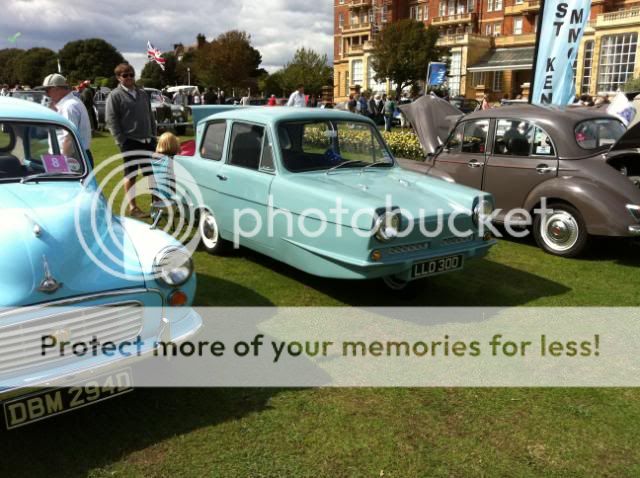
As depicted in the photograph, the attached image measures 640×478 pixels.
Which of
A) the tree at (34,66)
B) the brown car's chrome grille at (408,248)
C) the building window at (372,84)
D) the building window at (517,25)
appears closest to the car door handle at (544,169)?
the brown car's chrome grille at (408,248)

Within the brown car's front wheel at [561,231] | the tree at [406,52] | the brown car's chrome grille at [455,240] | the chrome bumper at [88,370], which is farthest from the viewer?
the tree at [406,52]

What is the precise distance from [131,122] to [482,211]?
5268 mm

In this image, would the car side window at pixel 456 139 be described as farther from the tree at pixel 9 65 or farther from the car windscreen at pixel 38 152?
the tree at pixel 9 65

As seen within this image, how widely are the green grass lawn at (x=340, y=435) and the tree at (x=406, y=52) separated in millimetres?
58978

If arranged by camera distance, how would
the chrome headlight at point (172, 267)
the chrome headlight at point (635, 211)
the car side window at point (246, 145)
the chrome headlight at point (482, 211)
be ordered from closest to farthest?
the chrome headlight at point (172, 267)
the chrome headlight at point (482, 211)
the car side window at point (246, 145)
the chrome headlight at point (635, 211)

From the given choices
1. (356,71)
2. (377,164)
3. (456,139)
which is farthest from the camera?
(356,71)

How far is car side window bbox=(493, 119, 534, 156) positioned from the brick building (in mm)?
35544

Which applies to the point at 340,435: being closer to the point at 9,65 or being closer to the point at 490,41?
the point at 490,41

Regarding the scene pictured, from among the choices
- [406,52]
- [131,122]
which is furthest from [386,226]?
[406,52]

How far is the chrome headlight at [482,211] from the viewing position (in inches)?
208

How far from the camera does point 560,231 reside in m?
7.20

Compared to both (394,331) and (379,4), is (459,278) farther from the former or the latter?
(379,4)

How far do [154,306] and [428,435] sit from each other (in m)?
1.91

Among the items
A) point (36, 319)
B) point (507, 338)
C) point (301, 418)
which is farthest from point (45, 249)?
point (507, 338)
